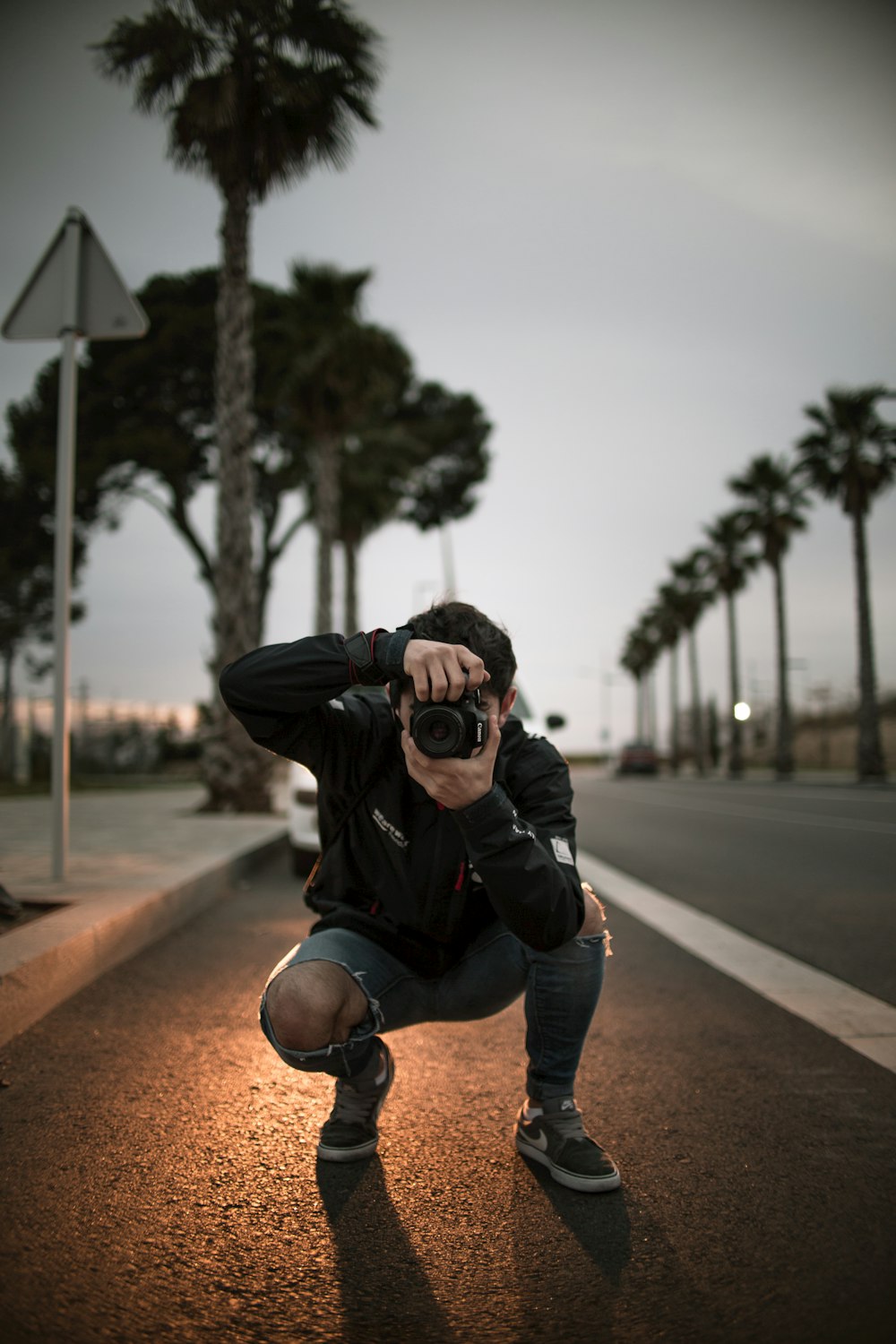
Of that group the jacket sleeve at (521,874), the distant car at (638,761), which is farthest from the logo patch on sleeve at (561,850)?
the distant car at (638,761)

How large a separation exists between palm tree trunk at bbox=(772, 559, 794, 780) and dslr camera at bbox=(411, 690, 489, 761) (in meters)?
35.2

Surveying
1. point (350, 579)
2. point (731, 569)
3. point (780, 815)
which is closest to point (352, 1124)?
point (780, 815)

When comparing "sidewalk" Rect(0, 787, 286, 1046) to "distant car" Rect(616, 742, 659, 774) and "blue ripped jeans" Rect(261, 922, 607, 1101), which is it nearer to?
"blue ripped jeans" Rect(261, 922, 607, 1101)

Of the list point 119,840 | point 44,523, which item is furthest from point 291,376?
point 119,840

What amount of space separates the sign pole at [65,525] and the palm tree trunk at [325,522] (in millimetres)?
15581

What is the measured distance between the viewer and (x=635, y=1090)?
3.03 meters

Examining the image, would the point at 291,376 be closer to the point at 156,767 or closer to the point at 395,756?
the point at 156,767

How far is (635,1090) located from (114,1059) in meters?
1.65

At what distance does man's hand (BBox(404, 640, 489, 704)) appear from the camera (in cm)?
214

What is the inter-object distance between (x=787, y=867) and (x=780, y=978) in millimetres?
4373

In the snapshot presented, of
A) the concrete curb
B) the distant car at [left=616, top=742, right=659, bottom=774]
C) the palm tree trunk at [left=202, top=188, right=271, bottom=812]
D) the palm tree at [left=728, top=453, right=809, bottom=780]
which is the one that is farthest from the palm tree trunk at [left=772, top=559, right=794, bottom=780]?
the concrete curb

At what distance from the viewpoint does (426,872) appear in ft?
8.37

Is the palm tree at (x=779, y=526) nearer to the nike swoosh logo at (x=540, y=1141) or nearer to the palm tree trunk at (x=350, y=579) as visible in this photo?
the palm tree trunk at (x=350, y=579)

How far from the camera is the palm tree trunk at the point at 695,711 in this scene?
2039 inches
